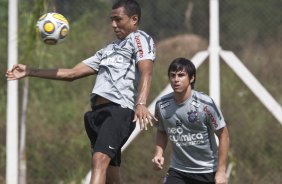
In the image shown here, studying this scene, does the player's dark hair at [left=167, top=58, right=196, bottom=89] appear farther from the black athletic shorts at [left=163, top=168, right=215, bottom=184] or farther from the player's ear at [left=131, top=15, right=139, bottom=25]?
the black athletic shorts at [left=163, top=168, right=215, bottom=184]

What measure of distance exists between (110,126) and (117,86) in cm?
35

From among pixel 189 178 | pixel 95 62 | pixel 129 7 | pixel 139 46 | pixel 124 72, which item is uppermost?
pixel 129 7

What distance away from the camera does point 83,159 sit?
1082cm

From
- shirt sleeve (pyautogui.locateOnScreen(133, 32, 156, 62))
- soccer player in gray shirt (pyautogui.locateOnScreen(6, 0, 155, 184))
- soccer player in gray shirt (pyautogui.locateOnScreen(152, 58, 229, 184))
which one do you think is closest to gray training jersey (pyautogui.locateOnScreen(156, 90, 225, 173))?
soccer player in gray shirt (pyautogui.locateOnScreen(152, 58, 229, 184))

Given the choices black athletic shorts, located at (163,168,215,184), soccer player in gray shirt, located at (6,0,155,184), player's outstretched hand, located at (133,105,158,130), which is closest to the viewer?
player's outstretched hand, located at (133,105,158,130)

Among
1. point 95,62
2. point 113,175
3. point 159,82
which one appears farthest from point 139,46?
point 159,82

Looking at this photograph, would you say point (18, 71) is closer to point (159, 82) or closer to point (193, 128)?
point (193, 128)

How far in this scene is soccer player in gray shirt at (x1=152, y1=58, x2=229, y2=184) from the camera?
743cm

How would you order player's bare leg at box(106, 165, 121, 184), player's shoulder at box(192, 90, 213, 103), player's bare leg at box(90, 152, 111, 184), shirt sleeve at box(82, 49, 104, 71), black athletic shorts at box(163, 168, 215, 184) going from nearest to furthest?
player's bare leg at box(90, 152, 111, 184)
player's shoulder at box(192, 90, 213, 103)
black athletic shorts at box(163, 168, 215, 184)
player's bare leg at box(106, 165, 121, 184)
shirt sleeve at box(82, 49, 104, 71)

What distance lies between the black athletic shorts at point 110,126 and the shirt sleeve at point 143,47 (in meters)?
0.49

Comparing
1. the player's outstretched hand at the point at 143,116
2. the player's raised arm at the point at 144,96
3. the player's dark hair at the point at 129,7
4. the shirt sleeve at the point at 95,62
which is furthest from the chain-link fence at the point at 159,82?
the player's outstretched hand at the point at 143,116

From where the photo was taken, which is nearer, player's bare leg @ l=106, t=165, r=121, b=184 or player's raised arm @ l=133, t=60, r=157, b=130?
player's raised arm @ l=133, t=60, r=157, b=130

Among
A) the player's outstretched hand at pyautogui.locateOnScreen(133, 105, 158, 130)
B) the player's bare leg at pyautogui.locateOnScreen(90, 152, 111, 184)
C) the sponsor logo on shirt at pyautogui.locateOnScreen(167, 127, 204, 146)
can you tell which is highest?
the player's outstretched hand at pyautogui.locateOnScreen(133, 105, 158, 130)

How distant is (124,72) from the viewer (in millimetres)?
7516
